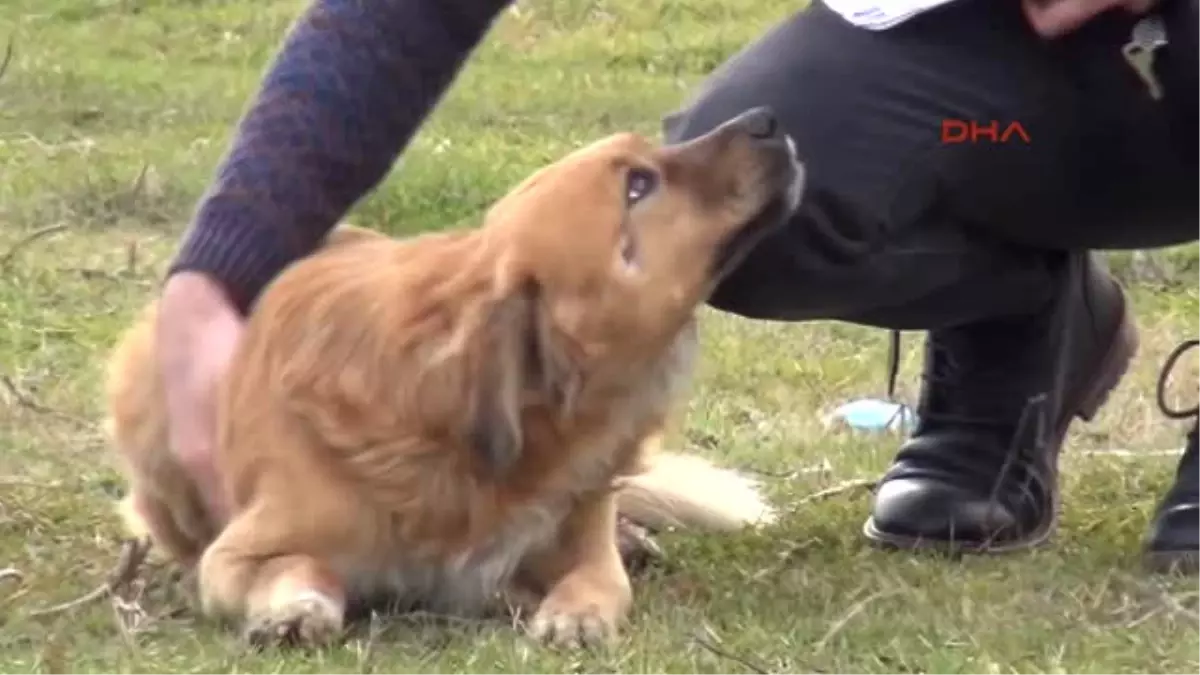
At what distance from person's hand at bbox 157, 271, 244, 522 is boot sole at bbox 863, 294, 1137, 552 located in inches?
37.9

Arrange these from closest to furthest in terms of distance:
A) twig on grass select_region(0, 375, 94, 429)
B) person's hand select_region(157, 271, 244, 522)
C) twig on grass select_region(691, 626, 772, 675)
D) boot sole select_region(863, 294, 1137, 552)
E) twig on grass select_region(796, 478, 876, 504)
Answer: twig on grass select_region(691, 626, 772, 675), person's hand select_region(157, 271, 244, 522), boot sole select_region(863, 294, 1137, 552), twig on grass select_region(796, 478, 876, 504), twig on grass select_region(0, 375, 94, 429)

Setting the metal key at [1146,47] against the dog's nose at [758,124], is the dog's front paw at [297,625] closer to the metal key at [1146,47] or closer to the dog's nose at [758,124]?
the dog's nose at [758,124]

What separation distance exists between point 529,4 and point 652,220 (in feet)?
28.3

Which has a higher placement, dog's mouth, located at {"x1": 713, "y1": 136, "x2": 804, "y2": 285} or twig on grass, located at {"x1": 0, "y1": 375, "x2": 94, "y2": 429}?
dog's mouth, located at {"x1": 713, "y1": 136, "x2": 804, "y2": 285}

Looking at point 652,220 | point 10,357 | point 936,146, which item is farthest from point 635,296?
point 10,357

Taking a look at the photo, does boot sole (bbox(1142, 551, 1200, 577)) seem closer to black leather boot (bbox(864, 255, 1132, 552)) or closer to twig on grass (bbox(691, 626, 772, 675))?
black leather boot (bbox(864, 255, 1132, 552))

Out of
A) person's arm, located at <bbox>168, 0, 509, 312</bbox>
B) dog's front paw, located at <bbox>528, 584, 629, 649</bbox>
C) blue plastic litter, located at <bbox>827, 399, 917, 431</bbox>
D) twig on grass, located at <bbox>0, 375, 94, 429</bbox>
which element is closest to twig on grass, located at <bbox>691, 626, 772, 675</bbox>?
dog's front paw, located at <bbox>528, 584, 629, 649</bbox>

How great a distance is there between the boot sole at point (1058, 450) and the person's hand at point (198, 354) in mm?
964

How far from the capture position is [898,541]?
3.39m

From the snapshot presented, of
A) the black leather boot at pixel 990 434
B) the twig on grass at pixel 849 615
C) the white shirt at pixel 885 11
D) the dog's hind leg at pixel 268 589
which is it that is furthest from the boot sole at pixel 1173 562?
the dog's hind leg at pixel 268 589

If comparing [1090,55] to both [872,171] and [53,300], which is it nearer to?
[872,171]

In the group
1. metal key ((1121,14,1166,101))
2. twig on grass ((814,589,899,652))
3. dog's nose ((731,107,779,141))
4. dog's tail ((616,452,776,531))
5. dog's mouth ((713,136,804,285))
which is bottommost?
dog's tail ((616,452,776,531))

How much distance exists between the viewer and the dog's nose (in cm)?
308

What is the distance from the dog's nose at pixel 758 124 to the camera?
308 centimetres
